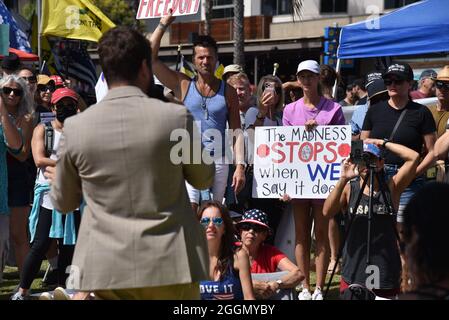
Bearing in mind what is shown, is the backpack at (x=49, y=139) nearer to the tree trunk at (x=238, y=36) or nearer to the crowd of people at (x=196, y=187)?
the crowd of people at (x=196, y=187)

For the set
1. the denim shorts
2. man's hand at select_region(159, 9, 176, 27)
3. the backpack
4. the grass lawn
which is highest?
man's hand at select_region(159, 9, 176, 27)

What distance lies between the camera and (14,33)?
468 inches

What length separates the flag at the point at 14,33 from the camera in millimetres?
11672

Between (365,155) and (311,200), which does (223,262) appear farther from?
(311,200)

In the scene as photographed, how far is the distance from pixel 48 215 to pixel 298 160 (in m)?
2.15

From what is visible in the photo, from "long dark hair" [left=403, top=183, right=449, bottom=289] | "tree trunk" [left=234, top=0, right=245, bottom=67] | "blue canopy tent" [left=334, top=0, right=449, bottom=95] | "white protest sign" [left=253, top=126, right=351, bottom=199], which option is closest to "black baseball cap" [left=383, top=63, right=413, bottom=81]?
"white protest sign" [left=253, top=126, right=351, bottom=199]

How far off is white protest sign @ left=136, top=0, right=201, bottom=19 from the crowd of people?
1.14ft

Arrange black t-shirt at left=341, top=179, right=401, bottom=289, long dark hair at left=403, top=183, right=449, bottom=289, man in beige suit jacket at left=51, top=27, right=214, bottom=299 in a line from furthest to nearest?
1. black t-shirt at left=341, top=179, right=401, bottom=289
2. man in beige suit jacket at left=51, top=27, right=214, bottom=299
3. long dark hair at left=403, top=183, right=449, bottom=289

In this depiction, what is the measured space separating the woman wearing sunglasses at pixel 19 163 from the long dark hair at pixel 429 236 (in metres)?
5.15

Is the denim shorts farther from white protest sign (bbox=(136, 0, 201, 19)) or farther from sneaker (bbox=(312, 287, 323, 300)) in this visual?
white protest sign (bbox=(136, 0, 201, 19))

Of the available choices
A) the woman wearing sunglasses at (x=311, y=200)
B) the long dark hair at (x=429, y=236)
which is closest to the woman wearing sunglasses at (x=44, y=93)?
the woman wearing sunglasses at (x=311, y=200)

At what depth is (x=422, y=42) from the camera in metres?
10.5

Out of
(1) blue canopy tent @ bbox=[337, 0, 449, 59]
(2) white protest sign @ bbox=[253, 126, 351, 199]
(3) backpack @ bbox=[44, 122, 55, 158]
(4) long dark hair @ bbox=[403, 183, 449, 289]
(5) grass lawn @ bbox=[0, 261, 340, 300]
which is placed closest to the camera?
(4) long dark hair @ bbox=[403, 183, 449, 289]

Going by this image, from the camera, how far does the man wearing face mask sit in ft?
22.7
